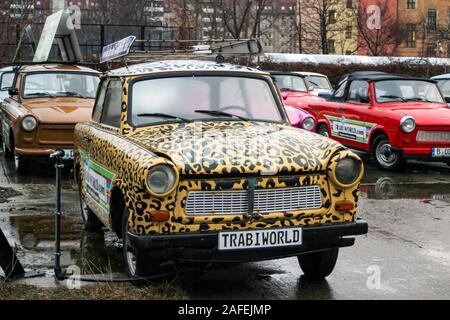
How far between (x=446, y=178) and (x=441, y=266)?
19.4 feet

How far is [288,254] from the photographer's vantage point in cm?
517

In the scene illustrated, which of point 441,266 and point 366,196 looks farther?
point 366,196

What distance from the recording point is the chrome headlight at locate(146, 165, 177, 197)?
197 inches

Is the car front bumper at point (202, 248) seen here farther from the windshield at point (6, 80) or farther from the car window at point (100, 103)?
the windshield at point (6, 80)

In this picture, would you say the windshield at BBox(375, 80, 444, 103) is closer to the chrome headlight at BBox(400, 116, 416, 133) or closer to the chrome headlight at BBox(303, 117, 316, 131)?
the chrome headlight at BBox(400, 116, 416, 133)

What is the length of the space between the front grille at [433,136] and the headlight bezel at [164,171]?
7.94 m

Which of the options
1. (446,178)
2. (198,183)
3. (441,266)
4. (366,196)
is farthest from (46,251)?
(446,178)

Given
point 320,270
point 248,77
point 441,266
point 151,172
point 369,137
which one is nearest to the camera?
point 151,172

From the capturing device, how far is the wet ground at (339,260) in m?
5.53

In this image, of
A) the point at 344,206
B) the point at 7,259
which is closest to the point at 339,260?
the point at 344,206

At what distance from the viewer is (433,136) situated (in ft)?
39.6

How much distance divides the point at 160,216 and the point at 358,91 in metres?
9.17

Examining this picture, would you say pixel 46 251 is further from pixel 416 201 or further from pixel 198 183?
pixel 416 201

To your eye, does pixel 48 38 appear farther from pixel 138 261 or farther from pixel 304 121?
pixel 138 261
